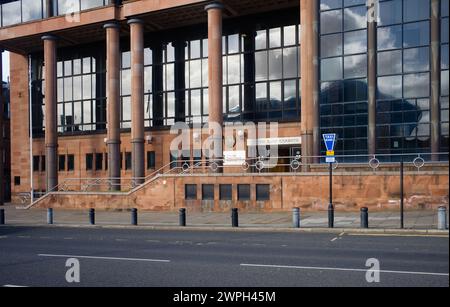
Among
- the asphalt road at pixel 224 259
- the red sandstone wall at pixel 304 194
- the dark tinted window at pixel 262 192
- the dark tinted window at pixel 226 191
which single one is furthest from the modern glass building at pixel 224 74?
the asphalt road at pixel 224 259

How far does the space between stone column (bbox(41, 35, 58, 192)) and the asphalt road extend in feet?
72.8

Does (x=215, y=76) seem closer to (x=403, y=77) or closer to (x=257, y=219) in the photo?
(x=403, y=77)

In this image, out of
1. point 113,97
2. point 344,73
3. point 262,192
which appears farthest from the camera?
point 113,97

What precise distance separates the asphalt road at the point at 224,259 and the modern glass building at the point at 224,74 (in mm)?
14024

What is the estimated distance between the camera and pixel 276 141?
35.9 meters

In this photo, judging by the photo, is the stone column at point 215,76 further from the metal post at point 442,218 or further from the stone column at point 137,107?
the metal post at point 442,218

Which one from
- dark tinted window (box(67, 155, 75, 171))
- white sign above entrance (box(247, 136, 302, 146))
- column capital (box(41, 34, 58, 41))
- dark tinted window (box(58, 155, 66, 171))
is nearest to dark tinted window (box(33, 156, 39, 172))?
dark tinted window (box(58, 155, 66, 171))

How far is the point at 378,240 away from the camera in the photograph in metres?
15.9

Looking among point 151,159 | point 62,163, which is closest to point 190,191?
point 151,159

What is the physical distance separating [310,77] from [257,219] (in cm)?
1223

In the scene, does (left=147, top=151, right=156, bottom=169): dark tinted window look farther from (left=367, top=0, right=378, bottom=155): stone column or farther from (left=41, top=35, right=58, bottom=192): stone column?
(left=367, top=0, right=378, bottom=155): stone column

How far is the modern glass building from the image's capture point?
28.6 meters

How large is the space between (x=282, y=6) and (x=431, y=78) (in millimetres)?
13207

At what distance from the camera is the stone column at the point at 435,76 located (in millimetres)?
27578
